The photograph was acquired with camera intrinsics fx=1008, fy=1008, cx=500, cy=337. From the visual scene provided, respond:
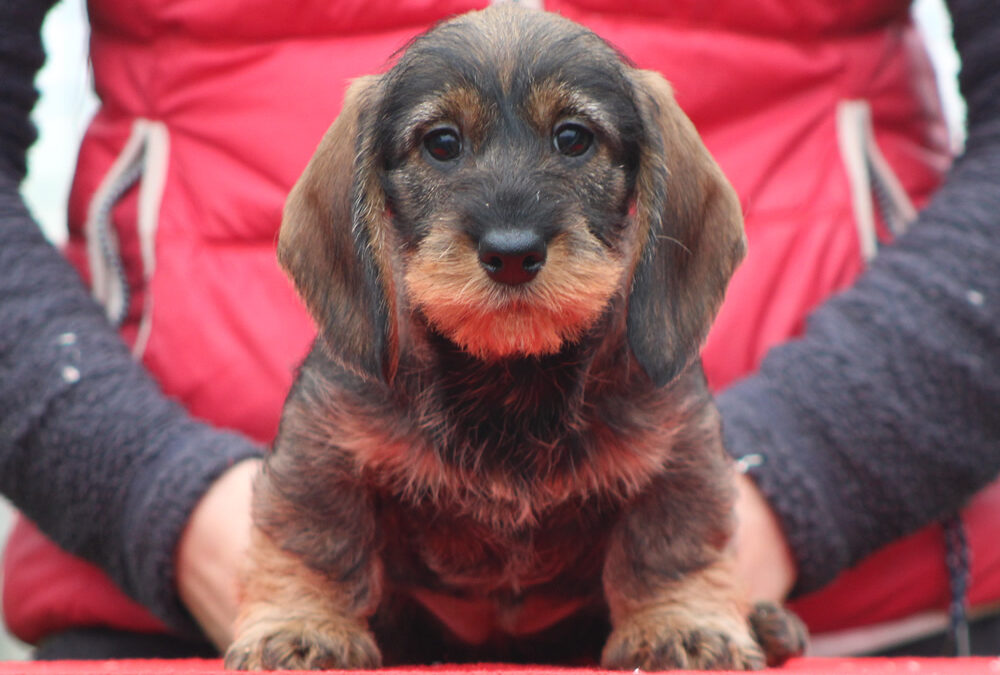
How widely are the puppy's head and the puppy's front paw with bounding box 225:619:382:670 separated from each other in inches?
23.5

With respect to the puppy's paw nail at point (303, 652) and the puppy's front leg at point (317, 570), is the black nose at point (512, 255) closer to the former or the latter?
the puppy's front leg at point (317, 570)

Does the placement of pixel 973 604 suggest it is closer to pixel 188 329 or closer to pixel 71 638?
pixel 188 329

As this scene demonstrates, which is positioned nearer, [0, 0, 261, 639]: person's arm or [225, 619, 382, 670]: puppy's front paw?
[225, 619, 382, 670]: puppy's front paw

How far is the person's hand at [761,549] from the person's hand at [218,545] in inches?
51.3

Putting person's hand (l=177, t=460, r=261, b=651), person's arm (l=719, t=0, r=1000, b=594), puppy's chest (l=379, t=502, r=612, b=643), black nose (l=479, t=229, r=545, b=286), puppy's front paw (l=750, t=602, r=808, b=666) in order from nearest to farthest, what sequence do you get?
black nose (l=479, t=229, r=545, b=286)
puppy's chest (l=379, t=502, r=612, b=643)
puppy's front paw (l=750, t=602, r=808, b=666)
person's hand (l=177, t=460, r=261, b=651)
person's arm (l=719, t=0, r=1000, b=594)

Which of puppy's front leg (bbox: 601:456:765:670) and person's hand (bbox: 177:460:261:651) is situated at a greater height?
A: puppy's front leg (bbox: 601:456:765:670)

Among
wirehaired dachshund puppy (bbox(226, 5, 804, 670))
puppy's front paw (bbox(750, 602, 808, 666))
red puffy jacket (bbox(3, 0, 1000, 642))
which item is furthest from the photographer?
red puffy jacket (bbox(3, 0, 1000, 642))

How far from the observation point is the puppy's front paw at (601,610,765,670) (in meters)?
2.19

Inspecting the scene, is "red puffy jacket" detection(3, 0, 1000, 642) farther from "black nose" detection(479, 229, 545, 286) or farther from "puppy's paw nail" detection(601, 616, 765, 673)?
"black nose" detection(479, 229, 545, 286)

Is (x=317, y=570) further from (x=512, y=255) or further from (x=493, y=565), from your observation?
(x=512, y=255)

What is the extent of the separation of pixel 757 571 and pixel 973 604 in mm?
800

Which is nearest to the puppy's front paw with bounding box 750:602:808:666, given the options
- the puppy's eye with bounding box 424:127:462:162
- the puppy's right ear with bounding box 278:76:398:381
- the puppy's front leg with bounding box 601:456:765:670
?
the puppy's front leg with bounding box 601:456:765:670

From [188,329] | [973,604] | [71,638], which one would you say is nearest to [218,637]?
[71,638]

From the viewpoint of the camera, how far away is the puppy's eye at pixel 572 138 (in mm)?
2160
